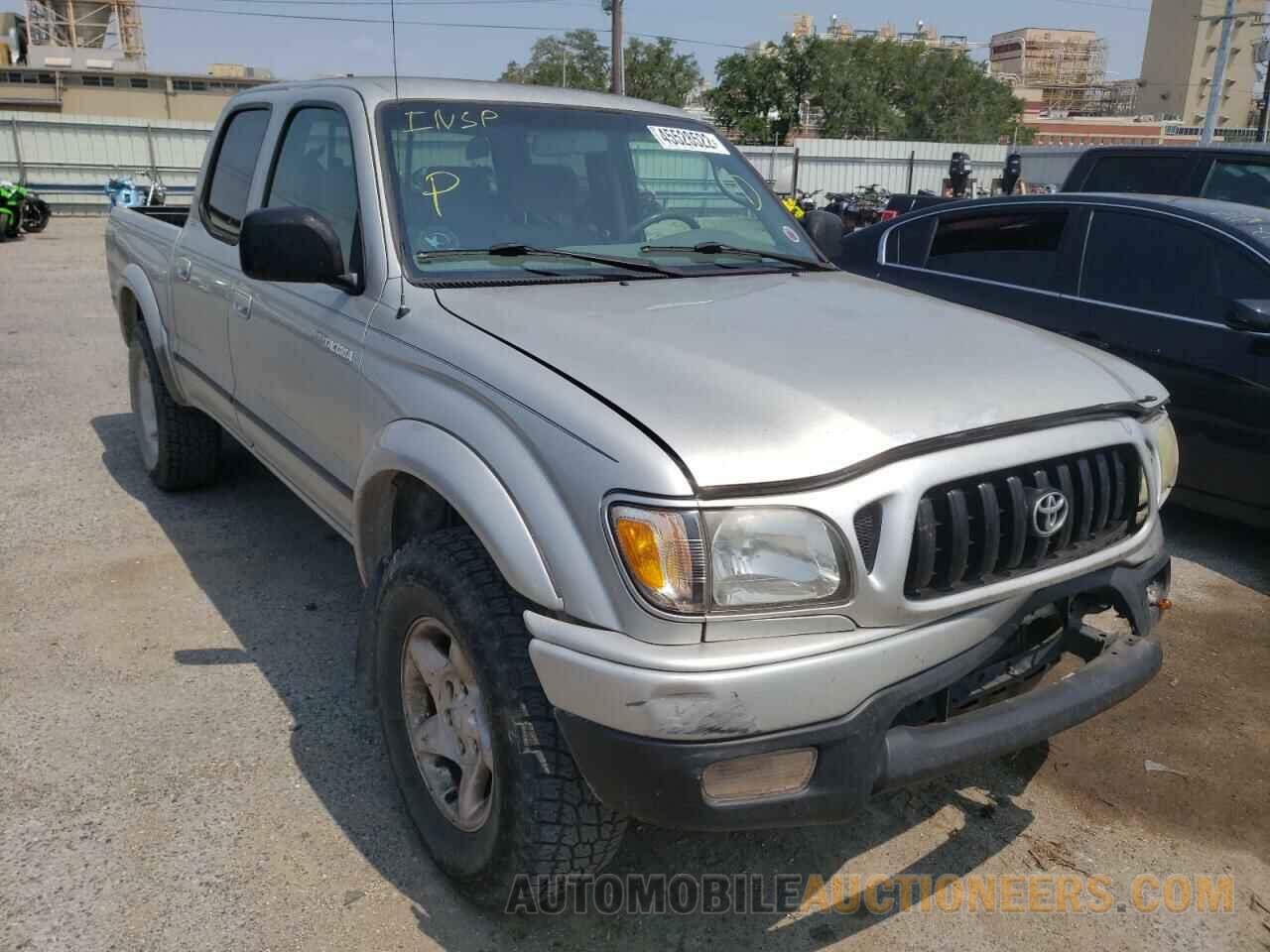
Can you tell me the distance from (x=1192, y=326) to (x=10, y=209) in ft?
59.4

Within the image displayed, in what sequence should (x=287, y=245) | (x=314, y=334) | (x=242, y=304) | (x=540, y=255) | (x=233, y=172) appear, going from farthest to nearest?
(x=233, y=172), (x=242, y=304), (x=314, y=334), (x=540, y=255), (x=287, y=245)

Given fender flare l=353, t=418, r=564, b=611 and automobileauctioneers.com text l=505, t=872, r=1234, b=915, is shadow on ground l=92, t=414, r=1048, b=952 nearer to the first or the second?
automobileauctioneers.com text l=505, t=872, r=1234, b=915

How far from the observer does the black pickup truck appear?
21.6ft

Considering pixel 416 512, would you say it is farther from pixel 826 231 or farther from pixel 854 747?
pixel 826 231

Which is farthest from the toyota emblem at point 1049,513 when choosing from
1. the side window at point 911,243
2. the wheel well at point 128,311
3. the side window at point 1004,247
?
the wheel well at point 128,311

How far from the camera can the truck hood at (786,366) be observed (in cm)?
206

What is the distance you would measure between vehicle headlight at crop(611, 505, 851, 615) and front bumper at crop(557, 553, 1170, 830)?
0.25m

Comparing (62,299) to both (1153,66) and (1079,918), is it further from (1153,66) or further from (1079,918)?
(1153,66)

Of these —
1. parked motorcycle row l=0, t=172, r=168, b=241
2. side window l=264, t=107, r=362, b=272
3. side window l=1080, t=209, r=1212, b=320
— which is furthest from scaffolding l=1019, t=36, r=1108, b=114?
side window l=264, t=107, r=362, b=272

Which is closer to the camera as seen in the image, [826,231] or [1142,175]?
Result: [826,231]

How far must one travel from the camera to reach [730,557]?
198 centimetres

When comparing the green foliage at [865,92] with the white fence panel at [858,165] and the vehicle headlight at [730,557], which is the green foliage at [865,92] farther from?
the vehicle headlight at [730,557]

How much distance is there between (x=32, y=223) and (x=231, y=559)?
1724cm

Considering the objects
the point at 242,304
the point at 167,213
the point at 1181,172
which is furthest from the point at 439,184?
the point at 1181,172
